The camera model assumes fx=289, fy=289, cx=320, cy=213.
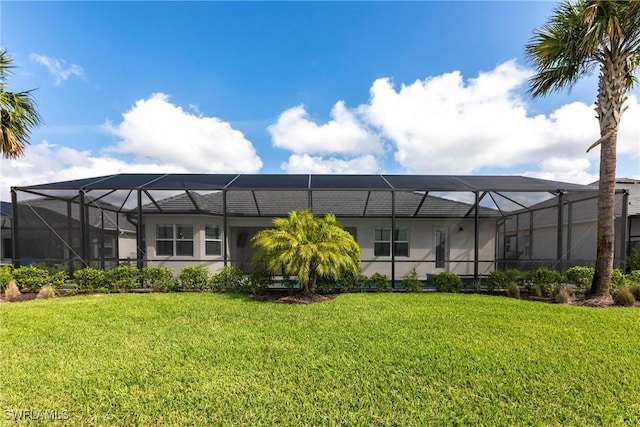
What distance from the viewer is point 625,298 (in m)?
7.07

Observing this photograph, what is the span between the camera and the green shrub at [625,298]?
7047 millimetres

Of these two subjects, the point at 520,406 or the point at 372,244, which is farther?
the point at 372,244

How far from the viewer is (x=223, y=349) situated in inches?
173

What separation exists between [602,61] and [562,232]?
5508 mm

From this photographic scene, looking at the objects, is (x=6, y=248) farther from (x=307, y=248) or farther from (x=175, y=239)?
(x=307, y=248)

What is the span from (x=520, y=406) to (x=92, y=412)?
14.6 feet

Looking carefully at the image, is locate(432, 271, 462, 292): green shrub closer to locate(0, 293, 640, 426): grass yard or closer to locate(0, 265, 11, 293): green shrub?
locate(0, 293, 640, 426): grass yard

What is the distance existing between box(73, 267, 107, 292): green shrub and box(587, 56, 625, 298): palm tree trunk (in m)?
13.8

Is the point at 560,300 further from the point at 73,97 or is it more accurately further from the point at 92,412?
the point at 73,97

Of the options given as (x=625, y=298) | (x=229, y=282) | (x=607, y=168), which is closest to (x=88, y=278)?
(x=229, y=282)

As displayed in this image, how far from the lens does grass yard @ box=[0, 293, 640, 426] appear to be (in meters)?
2.96

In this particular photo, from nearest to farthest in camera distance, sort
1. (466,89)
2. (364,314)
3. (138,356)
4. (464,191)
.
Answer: (138,356) < (364,314) < (464,191) < (466,89)

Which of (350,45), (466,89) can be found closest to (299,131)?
(350,45)

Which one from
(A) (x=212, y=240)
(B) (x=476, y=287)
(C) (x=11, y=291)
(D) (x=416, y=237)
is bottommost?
(B) (x=476, y=287)
